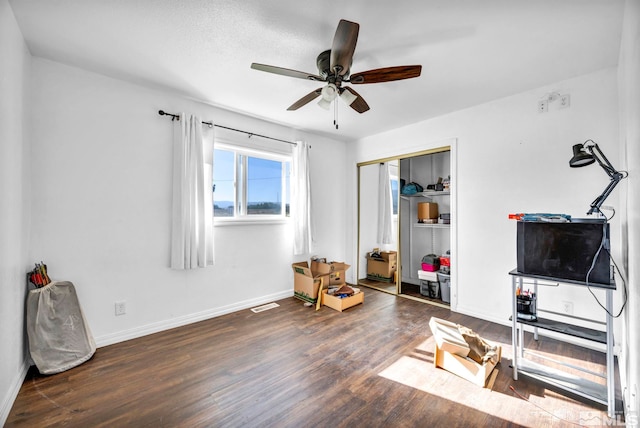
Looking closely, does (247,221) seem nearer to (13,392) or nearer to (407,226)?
(13,392)

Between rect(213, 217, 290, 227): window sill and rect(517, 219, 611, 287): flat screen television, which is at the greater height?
rect(213, 217, 290, 227): window sill

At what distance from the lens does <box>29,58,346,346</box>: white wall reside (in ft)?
7.38

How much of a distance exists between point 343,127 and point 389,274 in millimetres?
2538

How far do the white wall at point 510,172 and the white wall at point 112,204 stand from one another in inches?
112

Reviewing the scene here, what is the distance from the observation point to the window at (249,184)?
10.9ft

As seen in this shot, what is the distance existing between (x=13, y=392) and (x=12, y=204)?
1.23 m

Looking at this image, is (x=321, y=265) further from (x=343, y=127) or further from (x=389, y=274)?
(x=343, y=127)

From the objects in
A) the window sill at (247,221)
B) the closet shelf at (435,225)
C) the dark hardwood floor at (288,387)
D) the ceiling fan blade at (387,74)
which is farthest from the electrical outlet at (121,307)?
the closet shelf at (435,225)

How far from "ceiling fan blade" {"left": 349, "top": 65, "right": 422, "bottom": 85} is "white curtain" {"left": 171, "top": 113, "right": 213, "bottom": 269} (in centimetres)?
185

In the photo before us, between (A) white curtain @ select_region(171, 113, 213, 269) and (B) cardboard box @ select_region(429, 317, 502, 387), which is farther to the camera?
(A) white curtain @ select_region(171, 113, 213, 269)

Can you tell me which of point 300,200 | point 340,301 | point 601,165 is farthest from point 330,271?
point 601,165

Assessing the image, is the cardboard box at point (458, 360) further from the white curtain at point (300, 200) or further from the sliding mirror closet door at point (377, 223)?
the sliding mirror closet door at point (377, 223)

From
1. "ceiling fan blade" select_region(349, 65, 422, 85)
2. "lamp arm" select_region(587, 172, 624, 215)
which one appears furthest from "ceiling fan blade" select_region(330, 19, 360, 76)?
"lamp arm" select_region(587, 172, 624, 215)

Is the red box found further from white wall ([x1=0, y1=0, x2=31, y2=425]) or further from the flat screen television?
white wall ([x1=0, y1=0, x2=31, y2=425])
